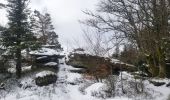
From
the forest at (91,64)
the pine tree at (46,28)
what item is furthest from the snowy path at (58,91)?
the pine tree at (46,28)

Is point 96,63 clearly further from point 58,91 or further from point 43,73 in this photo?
point 43,73

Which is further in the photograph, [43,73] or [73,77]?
[73,77]

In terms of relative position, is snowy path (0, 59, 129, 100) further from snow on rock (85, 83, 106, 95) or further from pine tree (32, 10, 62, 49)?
pine tree (32, 10, 62, 49)

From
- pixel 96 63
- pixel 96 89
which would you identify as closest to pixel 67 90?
pixel 96 63

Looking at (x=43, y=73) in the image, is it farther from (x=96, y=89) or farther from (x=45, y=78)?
(x=96, y=89)

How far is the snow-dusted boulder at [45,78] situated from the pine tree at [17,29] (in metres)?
2.85

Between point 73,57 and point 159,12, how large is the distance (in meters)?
16.1

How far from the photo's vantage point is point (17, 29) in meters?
27.1

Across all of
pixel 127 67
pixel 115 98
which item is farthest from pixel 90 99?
pixel 127 67

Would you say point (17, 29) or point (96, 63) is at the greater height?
point (17, 29)

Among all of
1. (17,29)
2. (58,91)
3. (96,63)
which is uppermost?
(17,29)

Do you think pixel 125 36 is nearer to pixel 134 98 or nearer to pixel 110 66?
pixel 110 66

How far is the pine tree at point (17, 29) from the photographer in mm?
27094

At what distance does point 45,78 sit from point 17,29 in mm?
5340
